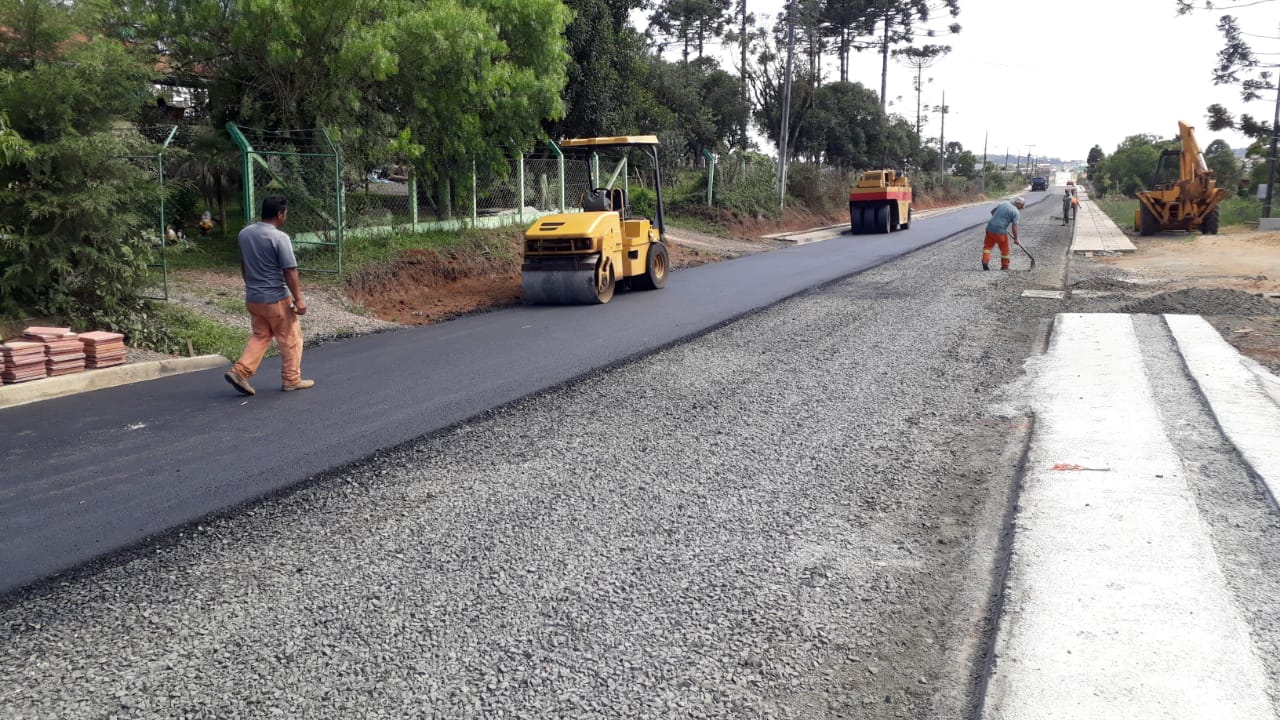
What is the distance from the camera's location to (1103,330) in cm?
1119

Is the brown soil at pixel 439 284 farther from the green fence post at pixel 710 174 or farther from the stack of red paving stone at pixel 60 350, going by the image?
the green fence post at pixel 710 174

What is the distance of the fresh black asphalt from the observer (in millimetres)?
5207

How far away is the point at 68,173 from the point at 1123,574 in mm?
9753

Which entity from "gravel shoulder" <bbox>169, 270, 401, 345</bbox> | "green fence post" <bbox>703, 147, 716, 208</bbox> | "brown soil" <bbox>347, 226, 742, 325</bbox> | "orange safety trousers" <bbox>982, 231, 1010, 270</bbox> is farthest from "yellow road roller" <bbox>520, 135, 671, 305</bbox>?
"green fence post" <bbox>703, 147, 716, 208</bbox>

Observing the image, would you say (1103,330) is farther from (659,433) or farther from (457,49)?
(457,49)

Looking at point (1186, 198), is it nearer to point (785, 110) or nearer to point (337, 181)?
point (785, 110)

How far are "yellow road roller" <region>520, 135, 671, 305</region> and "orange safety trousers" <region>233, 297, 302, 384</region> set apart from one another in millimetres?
5464

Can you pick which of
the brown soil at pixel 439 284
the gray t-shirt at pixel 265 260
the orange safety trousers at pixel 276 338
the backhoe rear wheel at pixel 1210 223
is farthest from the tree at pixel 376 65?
the backhoe rear wheel at pixel 1210 223

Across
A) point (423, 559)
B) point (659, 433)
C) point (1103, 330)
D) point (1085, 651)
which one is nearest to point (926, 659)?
point (1085, 651)

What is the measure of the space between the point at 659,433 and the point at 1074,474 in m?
2.72

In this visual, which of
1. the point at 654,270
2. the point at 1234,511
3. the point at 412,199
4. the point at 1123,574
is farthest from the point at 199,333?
the point at 1234,511

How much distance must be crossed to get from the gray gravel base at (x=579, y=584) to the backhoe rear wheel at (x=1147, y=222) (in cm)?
2527

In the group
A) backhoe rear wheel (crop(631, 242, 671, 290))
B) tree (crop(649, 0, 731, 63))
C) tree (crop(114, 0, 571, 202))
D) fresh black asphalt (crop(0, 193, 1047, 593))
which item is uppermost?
tree (crop(649, 0, 731, 63))

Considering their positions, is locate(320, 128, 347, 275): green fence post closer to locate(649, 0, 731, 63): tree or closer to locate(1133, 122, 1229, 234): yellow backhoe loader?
locate(1133, 122, 1229, 234): yellow backhoe loader
